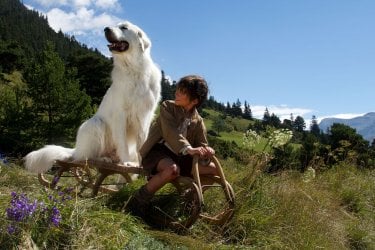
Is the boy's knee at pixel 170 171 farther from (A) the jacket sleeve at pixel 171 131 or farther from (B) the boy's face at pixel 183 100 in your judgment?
(B) the boy's face at pixel 183 100

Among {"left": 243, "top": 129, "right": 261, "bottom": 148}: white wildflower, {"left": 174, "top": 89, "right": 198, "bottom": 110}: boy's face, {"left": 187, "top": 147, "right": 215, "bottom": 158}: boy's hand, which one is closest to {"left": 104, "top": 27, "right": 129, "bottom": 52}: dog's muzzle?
{"left": 174, "top": 89, "right": 198, "bottom": 110}: boy's face

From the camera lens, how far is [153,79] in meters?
6.75

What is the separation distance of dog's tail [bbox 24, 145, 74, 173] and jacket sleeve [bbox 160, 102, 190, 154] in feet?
6.74

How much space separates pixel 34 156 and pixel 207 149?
9.35ft

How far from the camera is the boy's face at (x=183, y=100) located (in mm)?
5105

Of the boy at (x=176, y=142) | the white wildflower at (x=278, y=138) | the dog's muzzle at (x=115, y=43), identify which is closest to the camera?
the boy at (x=176, y=142)

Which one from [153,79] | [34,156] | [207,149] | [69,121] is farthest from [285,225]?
[69,121]

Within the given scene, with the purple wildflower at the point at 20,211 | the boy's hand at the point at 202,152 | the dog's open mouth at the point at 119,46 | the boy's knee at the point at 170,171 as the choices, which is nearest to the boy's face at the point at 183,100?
the boy's hand at the point at 202,152

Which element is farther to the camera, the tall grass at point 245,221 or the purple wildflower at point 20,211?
the tall grass at point 245,221

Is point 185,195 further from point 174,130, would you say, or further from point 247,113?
point 247,113

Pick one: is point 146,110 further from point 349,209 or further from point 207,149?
point 349,209

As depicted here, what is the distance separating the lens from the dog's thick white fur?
649 cm

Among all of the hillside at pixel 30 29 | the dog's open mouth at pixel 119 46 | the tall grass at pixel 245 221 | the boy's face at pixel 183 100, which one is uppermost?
the hillside at pixel 30 29

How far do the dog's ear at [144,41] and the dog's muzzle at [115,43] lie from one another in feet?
0.71
